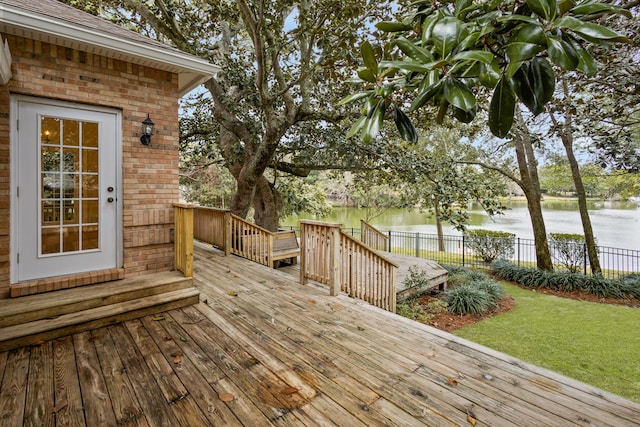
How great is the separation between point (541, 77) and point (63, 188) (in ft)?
14.3

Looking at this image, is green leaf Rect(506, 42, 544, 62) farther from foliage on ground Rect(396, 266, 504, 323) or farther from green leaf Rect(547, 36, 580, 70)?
foliage on ground Rect(396, 266, 504, 323)

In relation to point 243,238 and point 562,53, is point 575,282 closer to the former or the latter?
point 243,238

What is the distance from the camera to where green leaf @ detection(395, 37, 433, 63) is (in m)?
0.95

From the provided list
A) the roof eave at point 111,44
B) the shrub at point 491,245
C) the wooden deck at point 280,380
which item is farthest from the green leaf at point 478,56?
the shrub at point 491,245

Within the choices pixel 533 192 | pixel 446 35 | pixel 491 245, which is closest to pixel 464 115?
pixel 446 35

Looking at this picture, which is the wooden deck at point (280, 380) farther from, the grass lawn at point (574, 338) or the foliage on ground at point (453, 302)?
the foliage on ground at point (453, 302)

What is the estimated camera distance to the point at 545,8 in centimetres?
83

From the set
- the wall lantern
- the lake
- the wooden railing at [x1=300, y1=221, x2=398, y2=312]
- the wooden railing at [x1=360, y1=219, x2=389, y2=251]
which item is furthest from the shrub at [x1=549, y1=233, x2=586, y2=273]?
the wall lantern

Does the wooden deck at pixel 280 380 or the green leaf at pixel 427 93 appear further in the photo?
the wooden deck at pixel 280 380

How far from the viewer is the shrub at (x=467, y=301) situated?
246 inches

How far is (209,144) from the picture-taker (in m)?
9.30

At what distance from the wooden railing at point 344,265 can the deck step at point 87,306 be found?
1.70m

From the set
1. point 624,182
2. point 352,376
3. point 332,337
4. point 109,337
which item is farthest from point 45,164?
point 624,182

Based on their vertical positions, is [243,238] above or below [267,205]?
below
